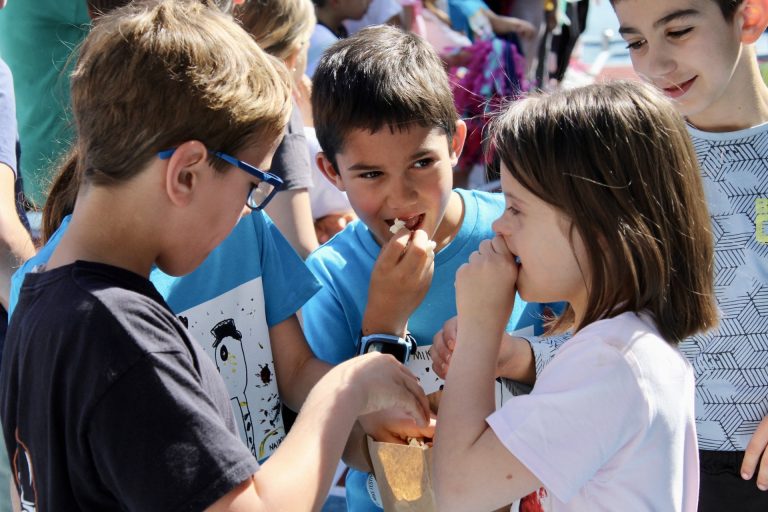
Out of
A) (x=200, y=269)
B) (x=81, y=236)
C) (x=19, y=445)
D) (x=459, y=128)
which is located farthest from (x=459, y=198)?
(x=19, y=445)

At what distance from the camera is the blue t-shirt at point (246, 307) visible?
195 cm

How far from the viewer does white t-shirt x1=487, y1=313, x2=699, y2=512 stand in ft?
4.76

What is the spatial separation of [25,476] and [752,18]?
6.50 ft

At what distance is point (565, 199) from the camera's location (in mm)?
1571

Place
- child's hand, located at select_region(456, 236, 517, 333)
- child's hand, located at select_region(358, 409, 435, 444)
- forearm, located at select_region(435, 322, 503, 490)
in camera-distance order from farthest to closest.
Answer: child's hand, located at select_region(358, 409, 435, 444), child's hand, located at select_region(456, 236, 517, 333), forearm, located at select_region(435, 322, 503, 490)

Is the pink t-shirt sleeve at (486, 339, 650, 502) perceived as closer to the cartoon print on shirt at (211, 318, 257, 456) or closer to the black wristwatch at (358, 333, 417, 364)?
the black wristwatch at (358, 333, 417, 364)

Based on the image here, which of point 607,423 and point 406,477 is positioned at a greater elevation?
point 607,423

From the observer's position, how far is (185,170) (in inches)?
56.4

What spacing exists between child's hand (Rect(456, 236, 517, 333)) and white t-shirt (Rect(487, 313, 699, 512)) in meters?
0.17

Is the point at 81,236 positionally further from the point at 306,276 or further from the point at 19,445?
the point at 306,276

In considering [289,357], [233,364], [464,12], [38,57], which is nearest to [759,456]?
[289,357]

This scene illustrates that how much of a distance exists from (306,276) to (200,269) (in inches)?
9.5

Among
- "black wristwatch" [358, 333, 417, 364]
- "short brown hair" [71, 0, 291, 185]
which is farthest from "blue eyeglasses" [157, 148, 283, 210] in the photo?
"black wristwatch" [358, 333, 417, 364]

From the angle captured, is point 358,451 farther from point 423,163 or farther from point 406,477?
point 423,163
